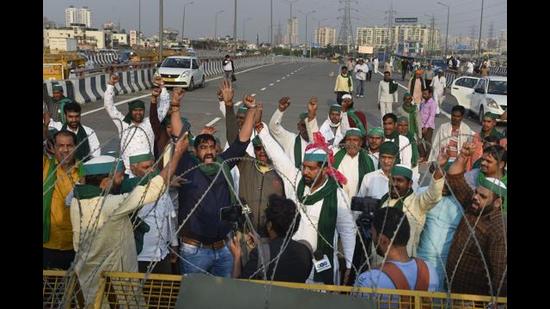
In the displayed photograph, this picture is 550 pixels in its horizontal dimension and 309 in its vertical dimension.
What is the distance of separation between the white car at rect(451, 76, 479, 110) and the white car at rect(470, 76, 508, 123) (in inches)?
27.9

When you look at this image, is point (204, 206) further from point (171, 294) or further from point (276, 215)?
point (171, 294)

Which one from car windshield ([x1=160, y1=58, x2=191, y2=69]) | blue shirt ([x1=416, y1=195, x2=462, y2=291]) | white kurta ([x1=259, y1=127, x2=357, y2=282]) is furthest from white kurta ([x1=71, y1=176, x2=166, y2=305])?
car windshield ([x1=160, y1=58, x2=191, y2=69])

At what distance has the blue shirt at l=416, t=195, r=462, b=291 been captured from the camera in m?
3.42

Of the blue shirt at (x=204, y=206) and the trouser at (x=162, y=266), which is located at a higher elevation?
the blue shirt at (x=204, y=206)

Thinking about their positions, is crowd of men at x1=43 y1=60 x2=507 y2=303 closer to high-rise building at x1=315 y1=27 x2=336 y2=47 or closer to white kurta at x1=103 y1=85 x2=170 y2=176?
white kurta at x1=103 y1=85 x2=170 y2=176

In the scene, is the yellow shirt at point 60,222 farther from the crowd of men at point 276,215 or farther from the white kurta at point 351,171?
the white kurta at point 351,171

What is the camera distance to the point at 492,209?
336cm

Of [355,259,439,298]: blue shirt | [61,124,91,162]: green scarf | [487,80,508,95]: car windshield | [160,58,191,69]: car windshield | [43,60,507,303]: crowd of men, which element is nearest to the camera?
[355,259,439,298]: blue shirt

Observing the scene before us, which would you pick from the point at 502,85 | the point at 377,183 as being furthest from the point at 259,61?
the point at 377,183

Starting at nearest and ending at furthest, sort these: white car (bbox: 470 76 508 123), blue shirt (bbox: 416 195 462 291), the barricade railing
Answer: the barricade railing < blue shirt (bbox: 416 195 462 291) < white car (bbox: 470 76 508 123)

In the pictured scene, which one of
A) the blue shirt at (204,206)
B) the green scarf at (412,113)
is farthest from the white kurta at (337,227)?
the green scarf at (412,113)

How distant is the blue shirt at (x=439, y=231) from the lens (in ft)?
11.2

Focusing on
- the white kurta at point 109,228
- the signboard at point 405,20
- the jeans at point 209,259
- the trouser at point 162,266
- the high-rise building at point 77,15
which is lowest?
the trouser at point 162,266
